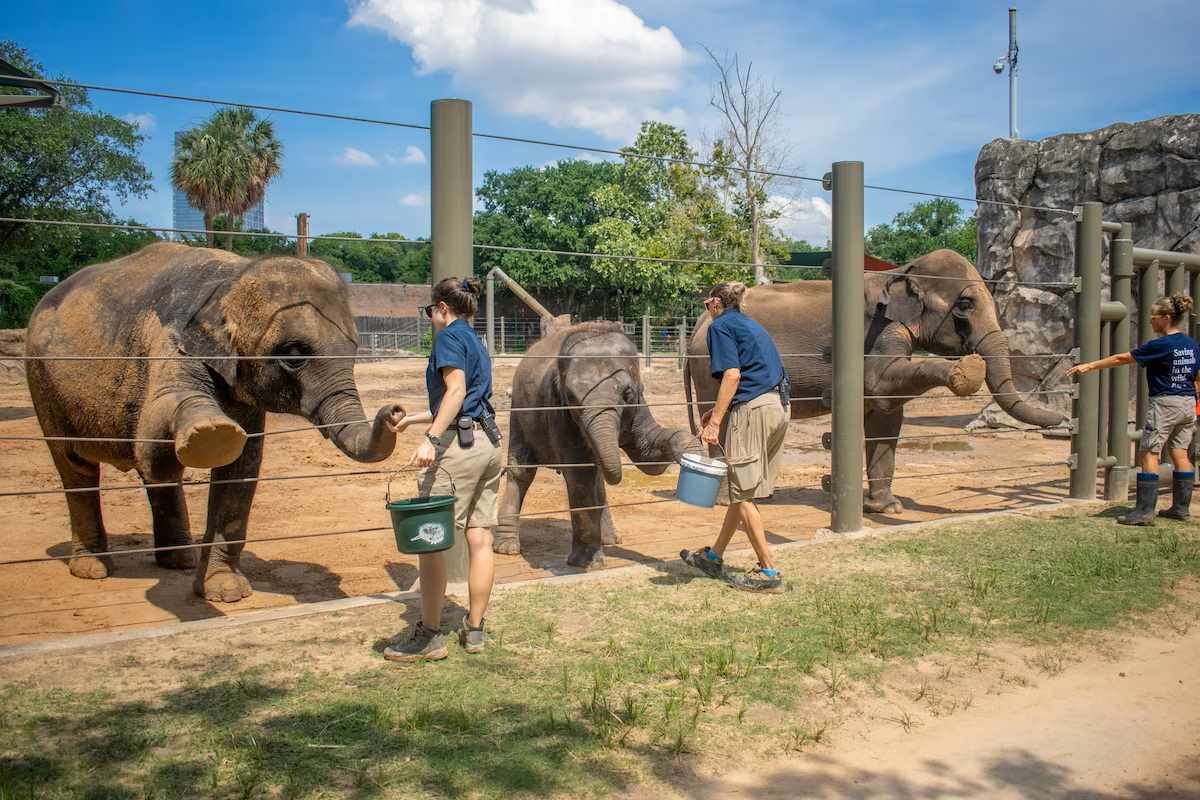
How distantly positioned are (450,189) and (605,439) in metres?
2.25

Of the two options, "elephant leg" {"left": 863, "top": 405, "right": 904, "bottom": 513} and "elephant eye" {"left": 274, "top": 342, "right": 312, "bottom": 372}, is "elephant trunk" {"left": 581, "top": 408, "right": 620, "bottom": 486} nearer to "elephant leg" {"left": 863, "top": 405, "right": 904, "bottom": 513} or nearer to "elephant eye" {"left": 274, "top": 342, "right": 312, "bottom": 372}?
"elephant eye" {"left": 274, "top": 342, "right": 312, "bottom": 372}

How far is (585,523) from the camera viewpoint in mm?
7055

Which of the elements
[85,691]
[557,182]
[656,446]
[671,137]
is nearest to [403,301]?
[557,182]

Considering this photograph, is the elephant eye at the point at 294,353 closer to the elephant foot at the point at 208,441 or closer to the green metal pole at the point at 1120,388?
the elephant foot at the point at 208,441

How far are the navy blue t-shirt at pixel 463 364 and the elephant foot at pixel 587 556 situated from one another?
113 inches

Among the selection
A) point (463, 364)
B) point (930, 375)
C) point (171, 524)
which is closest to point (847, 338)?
point (930, 375)

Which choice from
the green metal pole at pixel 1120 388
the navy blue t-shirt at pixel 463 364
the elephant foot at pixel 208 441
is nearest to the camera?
the navy blue t-shirt at pixel 463 364

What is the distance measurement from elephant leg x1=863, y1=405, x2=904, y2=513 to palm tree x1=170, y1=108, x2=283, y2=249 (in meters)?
29.7

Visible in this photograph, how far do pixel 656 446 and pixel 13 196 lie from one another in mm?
22814

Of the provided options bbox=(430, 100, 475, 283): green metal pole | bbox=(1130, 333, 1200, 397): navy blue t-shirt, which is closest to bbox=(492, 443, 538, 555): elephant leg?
bbox=(430, 100, 475, 283): green metal pole

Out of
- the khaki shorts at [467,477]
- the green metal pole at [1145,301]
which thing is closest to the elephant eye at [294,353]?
the khaki shorts at [467,477]

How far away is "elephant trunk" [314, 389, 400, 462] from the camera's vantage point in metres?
4.78

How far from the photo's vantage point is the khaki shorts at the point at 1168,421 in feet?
24.5

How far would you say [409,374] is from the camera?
24.8 meters
